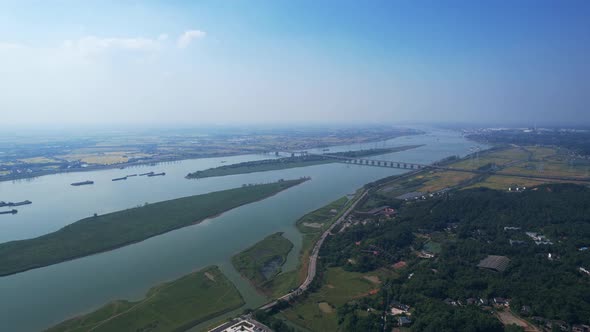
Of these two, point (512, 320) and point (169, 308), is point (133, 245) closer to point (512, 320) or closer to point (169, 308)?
point (169, 308)

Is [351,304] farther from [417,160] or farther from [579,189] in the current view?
[417,160]

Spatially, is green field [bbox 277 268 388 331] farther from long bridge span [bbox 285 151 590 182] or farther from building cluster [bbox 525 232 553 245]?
long bridge span [bbox 285 151 590 182]

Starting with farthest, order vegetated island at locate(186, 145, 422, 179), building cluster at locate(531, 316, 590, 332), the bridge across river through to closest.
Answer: the bridge across river → vegetated island at locate(186, 145, 422, 179) → building cluster at locate(531, 316, 590, 332)

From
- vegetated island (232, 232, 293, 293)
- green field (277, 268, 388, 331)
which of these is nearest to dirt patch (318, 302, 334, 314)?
green field (277, 268, 388, 331)

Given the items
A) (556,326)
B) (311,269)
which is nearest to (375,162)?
(311,269)

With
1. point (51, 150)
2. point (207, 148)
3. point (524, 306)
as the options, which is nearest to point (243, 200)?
point (524, 306)

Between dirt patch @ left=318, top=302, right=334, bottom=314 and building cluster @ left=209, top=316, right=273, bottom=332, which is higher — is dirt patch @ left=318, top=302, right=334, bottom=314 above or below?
below
